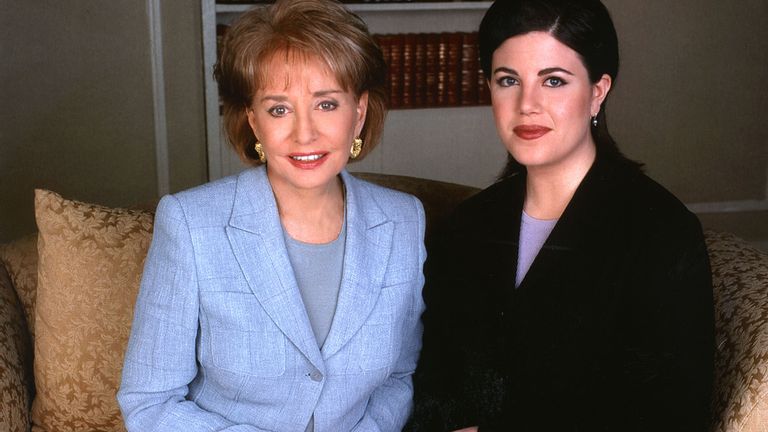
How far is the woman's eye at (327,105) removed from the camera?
1.81 m

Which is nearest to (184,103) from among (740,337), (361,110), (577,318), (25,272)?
(25,272)

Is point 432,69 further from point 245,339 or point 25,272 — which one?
point 245,339

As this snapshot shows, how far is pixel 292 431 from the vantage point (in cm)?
185

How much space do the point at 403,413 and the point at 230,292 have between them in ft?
1.62

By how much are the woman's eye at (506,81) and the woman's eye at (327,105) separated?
33cm

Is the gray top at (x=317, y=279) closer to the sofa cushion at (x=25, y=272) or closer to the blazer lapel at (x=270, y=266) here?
the blazer lapel at (x=270, y=266)

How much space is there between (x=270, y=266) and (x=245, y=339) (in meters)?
0.15

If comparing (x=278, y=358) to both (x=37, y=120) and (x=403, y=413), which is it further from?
(x=37, y=120)

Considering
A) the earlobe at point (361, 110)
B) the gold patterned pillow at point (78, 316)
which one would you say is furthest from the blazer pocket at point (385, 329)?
the gold patterned pillow at point (78, 316)

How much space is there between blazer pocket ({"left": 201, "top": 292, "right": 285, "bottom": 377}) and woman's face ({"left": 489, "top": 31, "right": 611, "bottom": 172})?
0.60 m

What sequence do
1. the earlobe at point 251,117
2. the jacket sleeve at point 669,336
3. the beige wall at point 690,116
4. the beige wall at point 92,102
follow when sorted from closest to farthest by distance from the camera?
the jacket sleeve at point 669,336
the earlobe at point 251,117
the beige wall at point 92,102
the beige wall at point 690,116

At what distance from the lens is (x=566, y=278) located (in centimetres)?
180

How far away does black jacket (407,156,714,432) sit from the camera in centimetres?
167

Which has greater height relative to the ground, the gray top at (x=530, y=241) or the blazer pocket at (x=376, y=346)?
the gray top at (x=530, y=241)
